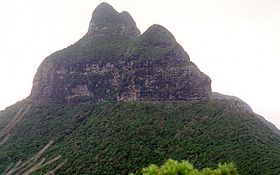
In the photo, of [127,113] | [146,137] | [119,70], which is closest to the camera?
[146,137]

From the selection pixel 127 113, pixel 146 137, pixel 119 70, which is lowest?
pixel 146 137

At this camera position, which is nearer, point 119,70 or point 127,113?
point 127,113

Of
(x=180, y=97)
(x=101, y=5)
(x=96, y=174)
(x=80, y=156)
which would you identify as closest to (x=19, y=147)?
(x=80, y=156)

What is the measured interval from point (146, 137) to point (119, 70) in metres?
30.6

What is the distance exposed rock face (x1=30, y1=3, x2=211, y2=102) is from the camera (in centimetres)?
10631

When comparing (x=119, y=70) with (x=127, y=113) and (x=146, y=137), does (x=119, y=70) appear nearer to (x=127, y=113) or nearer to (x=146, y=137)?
(x=127, y=113)

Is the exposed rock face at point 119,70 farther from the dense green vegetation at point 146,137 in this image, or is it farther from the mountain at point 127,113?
the dense green vegetation at point 146,137

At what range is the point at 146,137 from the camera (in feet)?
289

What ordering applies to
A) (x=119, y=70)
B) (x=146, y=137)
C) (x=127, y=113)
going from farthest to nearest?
1. (x=119, y=70)
2. (x=127, y=113)
3. (x=146, y=137)

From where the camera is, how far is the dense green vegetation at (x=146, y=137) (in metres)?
73.1

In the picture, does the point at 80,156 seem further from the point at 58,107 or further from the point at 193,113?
the point at 58,107

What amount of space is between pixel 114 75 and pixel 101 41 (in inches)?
725

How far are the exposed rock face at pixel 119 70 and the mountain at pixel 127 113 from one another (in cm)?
24

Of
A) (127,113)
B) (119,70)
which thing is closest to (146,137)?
(127,113)
